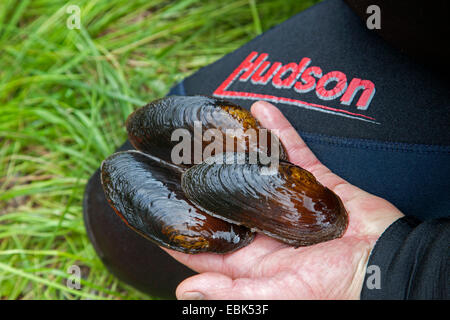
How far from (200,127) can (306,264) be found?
50cm

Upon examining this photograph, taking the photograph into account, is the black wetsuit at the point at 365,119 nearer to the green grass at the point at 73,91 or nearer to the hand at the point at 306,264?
the hand at the point at 306,264

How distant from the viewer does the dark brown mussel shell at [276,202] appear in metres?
1.01

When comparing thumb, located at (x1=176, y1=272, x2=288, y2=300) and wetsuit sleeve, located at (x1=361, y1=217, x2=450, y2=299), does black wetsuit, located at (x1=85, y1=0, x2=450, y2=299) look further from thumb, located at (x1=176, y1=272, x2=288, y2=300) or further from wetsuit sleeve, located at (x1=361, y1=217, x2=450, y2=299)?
thumb, located at (x1=176, y1=272, x2=288, y2=300)

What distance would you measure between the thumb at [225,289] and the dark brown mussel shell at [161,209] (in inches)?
4.9

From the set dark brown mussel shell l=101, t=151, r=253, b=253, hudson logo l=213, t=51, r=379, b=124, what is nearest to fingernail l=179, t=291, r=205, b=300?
dark brown mussel shell l=101, t=151, r=253, b=253

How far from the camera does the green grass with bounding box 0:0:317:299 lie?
1.84m

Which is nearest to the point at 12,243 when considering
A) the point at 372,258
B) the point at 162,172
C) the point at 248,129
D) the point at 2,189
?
the point at 2,189

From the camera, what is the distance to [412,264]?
829 mm

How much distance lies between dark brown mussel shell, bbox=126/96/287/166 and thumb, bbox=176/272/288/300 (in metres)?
0.39

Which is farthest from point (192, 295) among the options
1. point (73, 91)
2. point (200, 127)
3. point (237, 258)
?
point (73, 91)

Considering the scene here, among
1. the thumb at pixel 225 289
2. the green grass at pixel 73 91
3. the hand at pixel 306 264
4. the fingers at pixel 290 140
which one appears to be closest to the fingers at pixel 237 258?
the hand at pixel 306 264

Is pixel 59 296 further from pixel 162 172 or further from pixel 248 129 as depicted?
pixel 248 129
